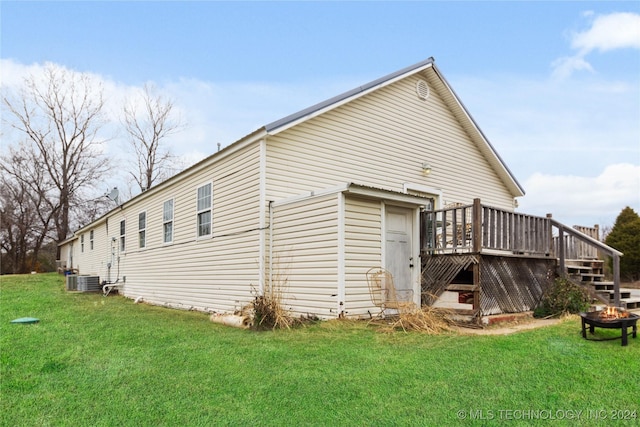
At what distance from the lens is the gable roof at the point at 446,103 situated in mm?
9008

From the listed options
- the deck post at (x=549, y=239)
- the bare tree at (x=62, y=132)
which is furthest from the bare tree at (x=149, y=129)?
the deck post at (x=549, y=239)

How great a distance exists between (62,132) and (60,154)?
156 centimetres

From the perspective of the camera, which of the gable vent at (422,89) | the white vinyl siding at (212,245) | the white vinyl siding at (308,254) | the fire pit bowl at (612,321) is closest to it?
the fire pit bowl at (612,321)

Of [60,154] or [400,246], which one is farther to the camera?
[60,154]

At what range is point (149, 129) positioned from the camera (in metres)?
32.7

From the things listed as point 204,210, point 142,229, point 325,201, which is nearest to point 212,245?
point 204,210

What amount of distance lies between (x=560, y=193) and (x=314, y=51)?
41.5ft

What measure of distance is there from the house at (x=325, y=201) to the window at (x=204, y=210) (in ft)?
0.08

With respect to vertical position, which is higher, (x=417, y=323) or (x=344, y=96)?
(x=344, y=96)

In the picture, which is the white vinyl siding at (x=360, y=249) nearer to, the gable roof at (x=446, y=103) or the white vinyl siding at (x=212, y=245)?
the white vinyl siding at (x=212, y=245)

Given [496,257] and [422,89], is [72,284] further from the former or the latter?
[496,257]

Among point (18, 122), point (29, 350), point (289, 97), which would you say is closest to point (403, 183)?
point (289, 97)

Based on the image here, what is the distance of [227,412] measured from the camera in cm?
358

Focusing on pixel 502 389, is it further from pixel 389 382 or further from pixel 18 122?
pixel 18 122
